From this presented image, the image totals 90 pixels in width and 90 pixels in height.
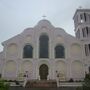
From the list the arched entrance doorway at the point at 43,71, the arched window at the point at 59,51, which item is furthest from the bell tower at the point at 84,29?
the arched entrance doorway at the point at 43,71

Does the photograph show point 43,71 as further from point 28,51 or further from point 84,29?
point 84,29

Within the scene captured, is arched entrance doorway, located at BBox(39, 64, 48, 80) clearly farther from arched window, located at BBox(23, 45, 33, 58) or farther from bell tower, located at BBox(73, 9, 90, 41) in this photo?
bell tower, located at BBox(73, 9, 90, 41)

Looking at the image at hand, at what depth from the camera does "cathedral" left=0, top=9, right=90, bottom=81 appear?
3116cm

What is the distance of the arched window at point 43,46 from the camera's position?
106 ft

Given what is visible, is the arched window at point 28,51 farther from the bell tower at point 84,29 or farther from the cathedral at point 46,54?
the bell tower at point 84,29

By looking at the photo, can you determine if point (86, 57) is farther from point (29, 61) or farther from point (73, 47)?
point (29, 61)

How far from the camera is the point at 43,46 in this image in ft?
109

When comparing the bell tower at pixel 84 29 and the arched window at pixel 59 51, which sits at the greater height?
the bell tower at pixel 84 29

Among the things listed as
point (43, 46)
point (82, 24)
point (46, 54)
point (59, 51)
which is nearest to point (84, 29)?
point (82, 24)

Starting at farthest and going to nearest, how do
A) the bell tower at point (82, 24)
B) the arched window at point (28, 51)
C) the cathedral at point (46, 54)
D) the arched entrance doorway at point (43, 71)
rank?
the bell tower at point (82, 24) < the arched window at point (28, 51) < the arched entrance doorway at point (43, 71) < the cathedral at point (46, 54)

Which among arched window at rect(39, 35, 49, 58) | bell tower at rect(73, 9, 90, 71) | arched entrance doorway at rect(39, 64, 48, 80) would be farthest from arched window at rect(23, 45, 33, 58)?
bell tower at rect(73, 9, 90, 71)

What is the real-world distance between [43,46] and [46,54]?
5.13ft

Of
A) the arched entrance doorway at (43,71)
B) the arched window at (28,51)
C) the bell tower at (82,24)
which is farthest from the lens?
the bell tower at (82,24)

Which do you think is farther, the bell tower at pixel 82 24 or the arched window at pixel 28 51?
the bell tower at pixel 82 24
